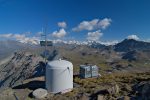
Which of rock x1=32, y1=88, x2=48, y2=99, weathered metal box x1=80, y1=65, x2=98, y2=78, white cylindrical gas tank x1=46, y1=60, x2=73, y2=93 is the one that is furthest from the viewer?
weathered metal box x1=80, y1=65, x2=98, y2=78

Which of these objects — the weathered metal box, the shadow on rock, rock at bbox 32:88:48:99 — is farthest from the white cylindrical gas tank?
the weathered metal box

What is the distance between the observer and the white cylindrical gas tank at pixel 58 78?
1554 inches

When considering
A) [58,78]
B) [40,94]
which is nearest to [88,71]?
[58,78]

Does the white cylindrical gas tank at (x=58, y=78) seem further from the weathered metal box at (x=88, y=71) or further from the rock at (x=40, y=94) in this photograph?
the weathered metal box at (x=88, y=71)

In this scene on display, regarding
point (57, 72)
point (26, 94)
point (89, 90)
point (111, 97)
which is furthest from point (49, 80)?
point (111, 97)

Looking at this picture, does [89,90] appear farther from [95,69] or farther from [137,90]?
[95,69]

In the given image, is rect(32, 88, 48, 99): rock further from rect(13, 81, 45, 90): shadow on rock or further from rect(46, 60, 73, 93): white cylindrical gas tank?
rect(13, 81, 45, 90): shadow on rock

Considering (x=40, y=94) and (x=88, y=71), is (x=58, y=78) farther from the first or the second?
(x=88, y=71)

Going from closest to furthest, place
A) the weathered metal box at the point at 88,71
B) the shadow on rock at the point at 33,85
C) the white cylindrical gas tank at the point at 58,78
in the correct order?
1. the white cylindrical gas tank at the point at 58,78
2. the shadow on rock at the point at 33,85
3. the weathered metal box at the point at 88,71

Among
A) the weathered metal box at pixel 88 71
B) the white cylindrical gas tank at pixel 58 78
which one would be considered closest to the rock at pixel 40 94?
the white cylindrical gas tank at pixel 58 78

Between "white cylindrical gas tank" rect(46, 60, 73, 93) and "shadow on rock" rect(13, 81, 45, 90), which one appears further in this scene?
"shadow on rock" rect(13, 81, 45, 90)

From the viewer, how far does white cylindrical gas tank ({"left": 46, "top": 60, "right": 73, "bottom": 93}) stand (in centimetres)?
3947

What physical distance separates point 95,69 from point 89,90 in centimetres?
1373

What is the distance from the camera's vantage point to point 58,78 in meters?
39.4
